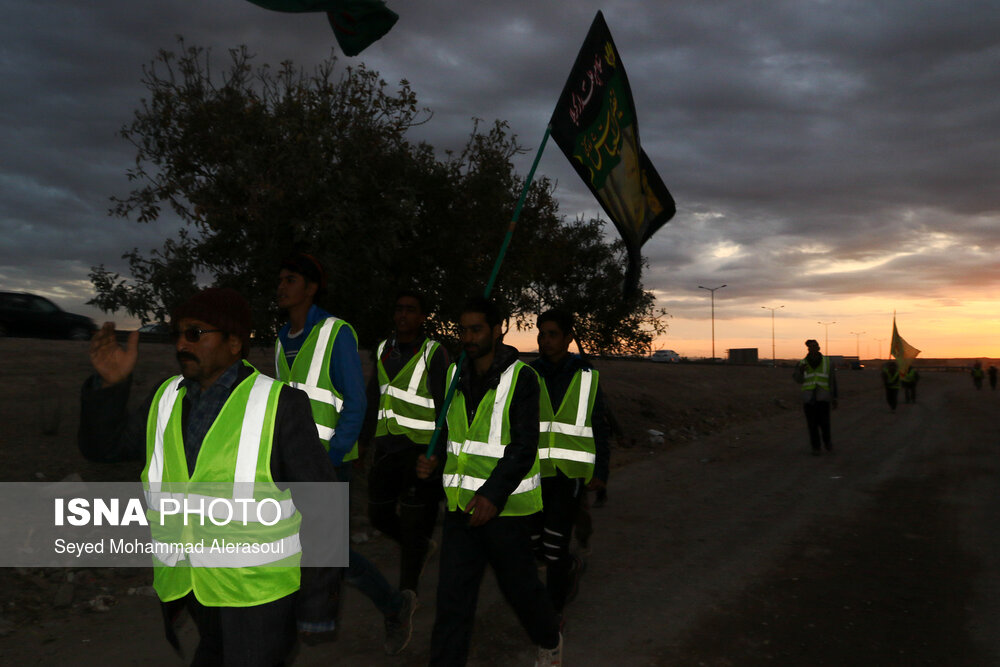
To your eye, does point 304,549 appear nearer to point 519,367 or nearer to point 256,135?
point 519,367

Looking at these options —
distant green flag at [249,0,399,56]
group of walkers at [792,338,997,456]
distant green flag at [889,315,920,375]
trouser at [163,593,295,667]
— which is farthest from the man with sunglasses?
distant green flag at [889,315,920,375]

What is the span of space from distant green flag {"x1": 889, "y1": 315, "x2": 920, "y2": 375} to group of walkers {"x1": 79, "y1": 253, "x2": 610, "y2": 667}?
29.0m

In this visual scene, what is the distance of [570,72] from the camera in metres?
4.94

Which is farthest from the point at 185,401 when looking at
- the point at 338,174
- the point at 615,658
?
the point at 338,174

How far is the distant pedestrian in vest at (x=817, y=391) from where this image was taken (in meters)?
13.2

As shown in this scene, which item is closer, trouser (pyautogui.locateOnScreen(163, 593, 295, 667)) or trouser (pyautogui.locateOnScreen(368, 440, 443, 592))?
trouser (pyautogui.locateOnScreen(163, 593, 295, 667))

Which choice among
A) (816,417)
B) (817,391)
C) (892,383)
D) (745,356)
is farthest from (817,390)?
(745,356)

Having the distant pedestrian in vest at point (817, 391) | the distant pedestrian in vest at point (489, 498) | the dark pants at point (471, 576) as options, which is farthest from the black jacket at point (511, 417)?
the distant pedestrian in vest at point (817, 391)

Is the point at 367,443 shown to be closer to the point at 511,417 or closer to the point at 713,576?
the point at 511,417

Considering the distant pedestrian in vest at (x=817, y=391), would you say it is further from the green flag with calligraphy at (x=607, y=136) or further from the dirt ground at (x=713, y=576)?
the green flag with calligraphy at (x=607, y=136)

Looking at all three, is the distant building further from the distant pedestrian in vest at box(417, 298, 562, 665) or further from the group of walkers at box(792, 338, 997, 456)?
the distant pedestrian in vest at box(417, 298, 562, 665)

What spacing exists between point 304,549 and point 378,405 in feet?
8.63

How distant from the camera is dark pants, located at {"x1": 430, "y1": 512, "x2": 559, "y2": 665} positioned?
3.45 metres

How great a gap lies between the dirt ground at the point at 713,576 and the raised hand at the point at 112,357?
2.48 m
